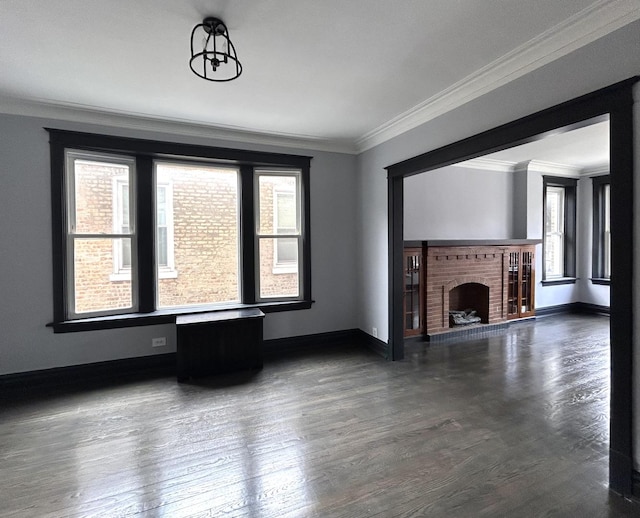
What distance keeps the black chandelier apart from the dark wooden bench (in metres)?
2.33

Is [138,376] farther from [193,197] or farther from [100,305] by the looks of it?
[193,197]

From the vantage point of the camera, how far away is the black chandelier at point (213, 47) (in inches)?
79.7

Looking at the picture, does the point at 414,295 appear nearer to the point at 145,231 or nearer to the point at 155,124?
the point at 145,231

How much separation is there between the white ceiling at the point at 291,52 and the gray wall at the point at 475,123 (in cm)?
9

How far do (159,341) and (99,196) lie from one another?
171 centimetres

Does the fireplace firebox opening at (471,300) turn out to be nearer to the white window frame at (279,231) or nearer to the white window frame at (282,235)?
the white window frame at (282,235)

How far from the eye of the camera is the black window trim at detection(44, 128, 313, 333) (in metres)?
3.38

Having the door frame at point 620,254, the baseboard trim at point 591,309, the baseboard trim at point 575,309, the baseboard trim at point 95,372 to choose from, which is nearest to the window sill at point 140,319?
the baseboard trim at point 95,372

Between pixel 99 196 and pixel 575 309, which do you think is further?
pixel 575 309

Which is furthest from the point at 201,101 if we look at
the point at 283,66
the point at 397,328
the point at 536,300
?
the point at 536,300

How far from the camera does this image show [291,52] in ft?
7.80

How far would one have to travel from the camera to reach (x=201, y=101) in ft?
10.4

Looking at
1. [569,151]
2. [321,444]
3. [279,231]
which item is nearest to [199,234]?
[279,231]

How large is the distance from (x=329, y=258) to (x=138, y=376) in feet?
8.63
